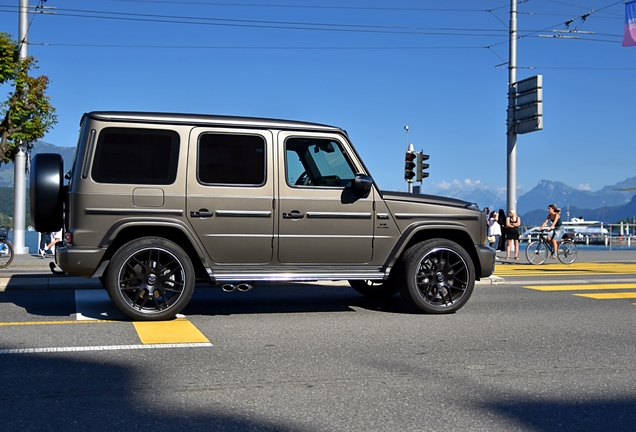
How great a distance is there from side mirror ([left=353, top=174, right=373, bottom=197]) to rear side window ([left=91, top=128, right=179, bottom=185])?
182 cm

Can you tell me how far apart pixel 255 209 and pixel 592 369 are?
3533mm

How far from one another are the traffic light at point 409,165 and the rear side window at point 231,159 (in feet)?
48.2

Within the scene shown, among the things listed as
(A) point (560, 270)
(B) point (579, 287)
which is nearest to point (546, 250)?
(A) point (560, 270)

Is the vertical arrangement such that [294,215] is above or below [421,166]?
below

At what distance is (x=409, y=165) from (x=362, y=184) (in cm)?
1455

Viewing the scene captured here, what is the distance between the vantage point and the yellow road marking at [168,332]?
6.19 meters

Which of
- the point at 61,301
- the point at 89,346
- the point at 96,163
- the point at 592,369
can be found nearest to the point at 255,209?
the point at 96,163

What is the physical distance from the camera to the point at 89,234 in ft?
22.8

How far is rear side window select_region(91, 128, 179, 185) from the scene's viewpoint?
7.04 metres

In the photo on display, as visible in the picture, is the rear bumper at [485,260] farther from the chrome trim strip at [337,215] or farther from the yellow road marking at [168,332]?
the yellow road marking at [168,332]

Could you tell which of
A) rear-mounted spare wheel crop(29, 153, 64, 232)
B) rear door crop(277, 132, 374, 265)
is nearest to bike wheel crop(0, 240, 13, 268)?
rear-mounted spare wheel crop(29, 153, 64, 232)

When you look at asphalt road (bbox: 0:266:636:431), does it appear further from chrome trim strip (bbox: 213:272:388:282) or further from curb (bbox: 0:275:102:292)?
curb (bbox: 0:275:102:292)

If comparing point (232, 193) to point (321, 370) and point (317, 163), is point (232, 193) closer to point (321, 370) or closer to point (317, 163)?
point (317, 163)

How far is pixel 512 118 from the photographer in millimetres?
21438
